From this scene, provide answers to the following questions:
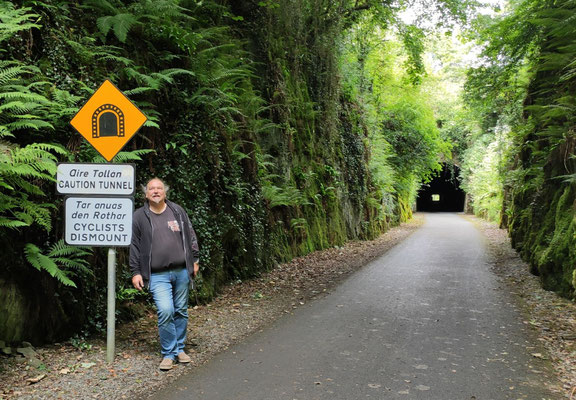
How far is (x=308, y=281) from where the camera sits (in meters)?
10.1

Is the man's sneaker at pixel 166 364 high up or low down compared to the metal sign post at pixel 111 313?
down

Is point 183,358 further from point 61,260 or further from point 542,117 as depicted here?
point 542,117

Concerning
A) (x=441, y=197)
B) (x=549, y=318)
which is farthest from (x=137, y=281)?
(x=441, y=197)

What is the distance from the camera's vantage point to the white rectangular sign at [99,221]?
16.0 feet

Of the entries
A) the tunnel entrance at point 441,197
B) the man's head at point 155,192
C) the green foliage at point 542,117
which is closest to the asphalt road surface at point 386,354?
the green foliage at point 542,117

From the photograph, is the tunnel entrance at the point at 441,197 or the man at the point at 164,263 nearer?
the man at the point at 164,263

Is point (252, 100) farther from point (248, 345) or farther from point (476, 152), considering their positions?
point (476, 152)

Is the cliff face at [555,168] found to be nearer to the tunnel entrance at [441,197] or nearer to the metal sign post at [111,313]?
the metal sign post at [111,313]

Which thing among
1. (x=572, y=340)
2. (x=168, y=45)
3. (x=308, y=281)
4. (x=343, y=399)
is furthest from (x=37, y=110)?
(x=572, y=340)

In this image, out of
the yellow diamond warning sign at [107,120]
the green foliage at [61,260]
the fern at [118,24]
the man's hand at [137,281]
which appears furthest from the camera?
the fern at [118,24]

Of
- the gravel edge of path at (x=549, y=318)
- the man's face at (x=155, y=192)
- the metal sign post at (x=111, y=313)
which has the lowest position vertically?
the gravel edge of path at (x=549, y=318)

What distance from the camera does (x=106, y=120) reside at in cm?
498

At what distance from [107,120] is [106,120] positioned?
11 mm

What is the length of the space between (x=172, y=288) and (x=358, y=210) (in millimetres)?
15329
